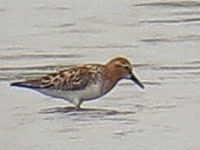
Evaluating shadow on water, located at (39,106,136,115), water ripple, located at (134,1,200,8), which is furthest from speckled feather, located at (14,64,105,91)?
water ripple, located at (134,1,200,8)

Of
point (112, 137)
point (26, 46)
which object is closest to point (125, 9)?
point (26, 46)

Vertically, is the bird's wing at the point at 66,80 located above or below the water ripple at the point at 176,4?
below

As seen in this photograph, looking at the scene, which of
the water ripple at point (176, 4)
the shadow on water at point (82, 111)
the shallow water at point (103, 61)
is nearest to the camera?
the shallow water at point (103, 61)

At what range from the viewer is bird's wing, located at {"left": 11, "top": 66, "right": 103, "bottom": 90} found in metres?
6.74

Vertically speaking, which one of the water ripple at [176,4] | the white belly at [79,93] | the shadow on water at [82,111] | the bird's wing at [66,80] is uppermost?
the water ripple at [176,4]

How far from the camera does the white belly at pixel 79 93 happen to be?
22.1ft

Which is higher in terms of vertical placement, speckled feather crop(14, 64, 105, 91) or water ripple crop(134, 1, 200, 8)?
water ripple crop(134, 1, 200, 8)

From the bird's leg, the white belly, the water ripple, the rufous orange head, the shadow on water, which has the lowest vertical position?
the shadow on water

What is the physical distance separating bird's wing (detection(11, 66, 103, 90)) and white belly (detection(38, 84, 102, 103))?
0.08 feet

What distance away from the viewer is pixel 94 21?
9.48 m

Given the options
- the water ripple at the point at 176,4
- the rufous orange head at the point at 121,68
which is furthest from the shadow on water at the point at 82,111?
the water ripple at the point at 176,4

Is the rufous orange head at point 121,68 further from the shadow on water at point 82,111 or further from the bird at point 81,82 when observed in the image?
the shadow on water at point 82,111

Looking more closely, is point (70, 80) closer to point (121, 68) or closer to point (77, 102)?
point (77, 102)

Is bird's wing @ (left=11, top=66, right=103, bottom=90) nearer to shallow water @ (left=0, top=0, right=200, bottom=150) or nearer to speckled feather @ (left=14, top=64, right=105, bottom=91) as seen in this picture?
speckled feather @ (left=14, top=64, right=105, bottom=91)
